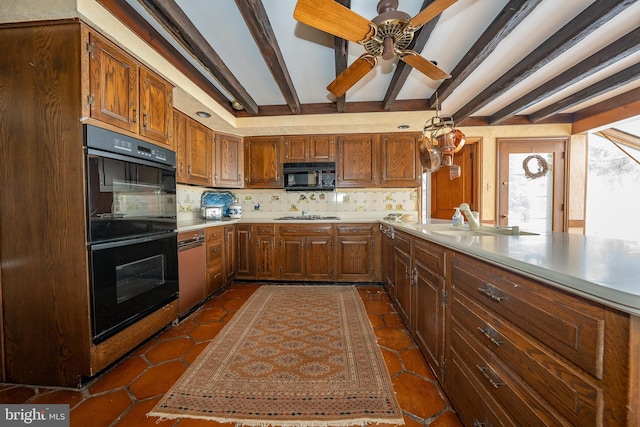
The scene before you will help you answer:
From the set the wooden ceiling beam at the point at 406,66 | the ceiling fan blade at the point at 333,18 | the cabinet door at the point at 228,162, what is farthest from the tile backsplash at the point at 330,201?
the ceiling fan blade at the point at 333,18

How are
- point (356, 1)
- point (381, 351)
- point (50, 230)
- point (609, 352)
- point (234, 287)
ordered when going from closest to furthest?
point (609, 352), point (50, 230), point (356, 1), point (381, 351), point (234, 287)

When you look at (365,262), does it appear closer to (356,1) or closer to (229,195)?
(229,195)

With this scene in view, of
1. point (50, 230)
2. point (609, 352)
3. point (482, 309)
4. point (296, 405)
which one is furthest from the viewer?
point (50, 230)

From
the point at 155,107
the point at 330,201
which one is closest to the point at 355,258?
the point at 330,201

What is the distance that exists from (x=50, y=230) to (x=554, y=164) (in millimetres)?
5823

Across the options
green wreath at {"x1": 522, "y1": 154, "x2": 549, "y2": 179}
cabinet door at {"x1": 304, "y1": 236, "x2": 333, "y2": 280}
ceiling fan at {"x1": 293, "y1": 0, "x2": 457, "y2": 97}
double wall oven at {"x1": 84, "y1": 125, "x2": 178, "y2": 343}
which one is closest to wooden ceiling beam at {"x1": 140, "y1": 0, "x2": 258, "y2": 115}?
double wall oven at {"x1": 84, "y1": 125, "x2": 178, "y2": 343}

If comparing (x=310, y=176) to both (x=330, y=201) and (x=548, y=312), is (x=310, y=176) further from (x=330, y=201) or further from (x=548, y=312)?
(x=548, y=312)

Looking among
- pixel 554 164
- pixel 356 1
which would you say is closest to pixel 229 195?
pixel 356 1

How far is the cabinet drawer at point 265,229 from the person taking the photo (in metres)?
3.33

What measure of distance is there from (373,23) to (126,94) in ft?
5.62

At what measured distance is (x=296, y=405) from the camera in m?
1.31

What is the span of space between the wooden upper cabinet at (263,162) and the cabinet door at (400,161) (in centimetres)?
156

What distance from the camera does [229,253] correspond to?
3189 mm

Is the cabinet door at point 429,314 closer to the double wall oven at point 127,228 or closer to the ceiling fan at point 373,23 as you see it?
the ceiling fan at point 373,23
